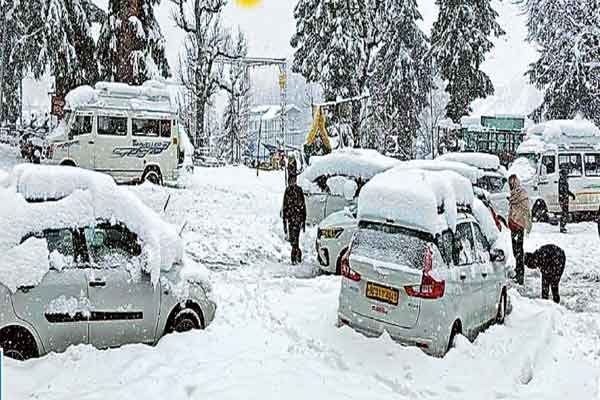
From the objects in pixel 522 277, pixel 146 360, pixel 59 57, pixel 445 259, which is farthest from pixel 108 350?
pixel 59 57

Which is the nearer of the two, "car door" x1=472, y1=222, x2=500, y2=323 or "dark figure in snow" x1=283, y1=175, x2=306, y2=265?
"car door" x1=472, y1=222, x2=500, y2=323

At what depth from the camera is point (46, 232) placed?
6.91 metres

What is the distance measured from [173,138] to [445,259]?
1625 cm

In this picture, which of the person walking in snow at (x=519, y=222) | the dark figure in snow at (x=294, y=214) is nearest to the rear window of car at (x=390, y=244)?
the dark figure in snow at (x=294, y=214)

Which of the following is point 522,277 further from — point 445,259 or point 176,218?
point 176,218

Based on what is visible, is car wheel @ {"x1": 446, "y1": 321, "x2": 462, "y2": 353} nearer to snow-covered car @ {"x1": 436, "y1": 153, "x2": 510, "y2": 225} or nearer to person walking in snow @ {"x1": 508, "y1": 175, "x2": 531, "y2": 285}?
person walking in snow @ {"x1": 508, "y1": 175, "x2": 531, "y2": 285}

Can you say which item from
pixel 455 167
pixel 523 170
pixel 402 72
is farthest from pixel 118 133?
pixel 402 72

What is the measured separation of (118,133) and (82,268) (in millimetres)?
15559

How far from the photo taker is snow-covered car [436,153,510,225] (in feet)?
61.1

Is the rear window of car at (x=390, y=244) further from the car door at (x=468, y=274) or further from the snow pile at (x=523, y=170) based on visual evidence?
the snow pile at (x=523, y=170)

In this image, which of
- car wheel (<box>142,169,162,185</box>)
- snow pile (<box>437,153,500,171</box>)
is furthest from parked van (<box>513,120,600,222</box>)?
car wheel (<box>142,169,162,185</box>)

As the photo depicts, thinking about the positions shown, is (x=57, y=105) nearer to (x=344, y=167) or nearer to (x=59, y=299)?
(x=344, y=167)

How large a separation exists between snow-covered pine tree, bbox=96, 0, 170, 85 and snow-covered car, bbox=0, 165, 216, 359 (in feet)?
56.8

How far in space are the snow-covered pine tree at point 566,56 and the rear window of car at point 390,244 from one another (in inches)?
956
